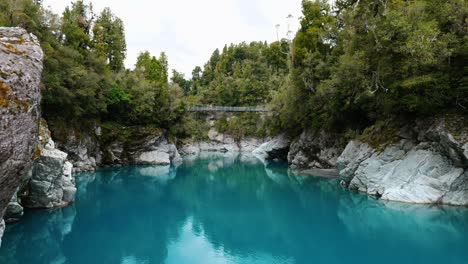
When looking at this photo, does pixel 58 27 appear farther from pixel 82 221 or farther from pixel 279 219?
pixel 279 219

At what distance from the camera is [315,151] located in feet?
112

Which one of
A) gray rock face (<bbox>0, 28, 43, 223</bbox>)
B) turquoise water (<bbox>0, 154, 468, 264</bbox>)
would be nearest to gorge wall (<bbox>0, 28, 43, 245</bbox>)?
gray rock face (<bbox>0, 28, 43, 223</bbox>)

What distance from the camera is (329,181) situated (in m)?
26.9

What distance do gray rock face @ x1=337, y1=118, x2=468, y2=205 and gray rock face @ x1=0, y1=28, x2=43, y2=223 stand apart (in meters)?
16.7

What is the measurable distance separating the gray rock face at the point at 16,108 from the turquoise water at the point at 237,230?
6.48 m

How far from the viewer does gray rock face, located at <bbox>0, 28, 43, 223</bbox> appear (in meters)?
5.58

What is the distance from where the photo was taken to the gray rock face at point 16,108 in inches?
220

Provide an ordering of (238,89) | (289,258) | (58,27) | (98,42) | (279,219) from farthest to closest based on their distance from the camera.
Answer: (238,89) < (98,42) < (58,27) < (279,219) < (289,258)

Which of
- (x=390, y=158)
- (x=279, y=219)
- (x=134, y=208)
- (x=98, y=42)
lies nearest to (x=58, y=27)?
(x=98, y=42)

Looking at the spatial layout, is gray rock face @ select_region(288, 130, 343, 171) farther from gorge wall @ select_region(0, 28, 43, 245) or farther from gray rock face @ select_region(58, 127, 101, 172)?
gorge wall @ select_region(0, 28, 43, 245)

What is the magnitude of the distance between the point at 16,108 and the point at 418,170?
17.9 m

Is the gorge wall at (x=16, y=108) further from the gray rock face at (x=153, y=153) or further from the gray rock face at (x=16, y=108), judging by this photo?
the gray rock face at (x=153, y=153)

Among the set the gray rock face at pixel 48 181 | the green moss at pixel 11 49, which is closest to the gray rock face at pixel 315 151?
the gray rock face at pixel 48 181

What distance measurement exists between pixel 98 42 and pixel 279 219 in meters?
34.1
